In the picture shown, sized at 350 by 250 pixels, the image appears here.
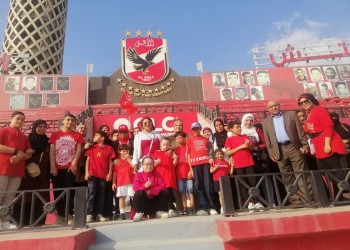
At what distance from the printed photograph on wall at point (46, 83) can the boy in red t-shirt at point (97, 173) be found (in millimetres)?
15590

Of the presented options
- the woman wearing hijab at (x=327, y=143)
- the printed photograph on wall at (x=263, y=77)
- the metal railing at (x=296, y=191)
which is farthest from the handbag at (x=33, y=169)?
the printed photograph on wall at (x=263, y=77)

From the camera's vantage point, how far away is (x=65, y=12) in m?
33.7

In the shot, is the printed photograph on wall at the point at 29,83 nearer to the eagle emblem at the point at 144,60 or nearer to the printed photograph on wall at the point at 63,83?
the printed photograph on wall at the point at 63,83

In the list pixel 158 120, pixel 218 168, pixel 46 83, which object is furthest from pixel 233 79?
pixel 218 168

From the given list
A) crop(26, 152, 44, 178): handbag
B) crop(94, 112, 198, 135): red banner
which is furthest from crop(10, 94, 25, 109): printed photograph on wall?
crop(26, 152, 44, 178): handbag

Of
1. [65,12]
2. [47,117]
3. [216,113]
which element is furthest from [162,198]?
[65,12]

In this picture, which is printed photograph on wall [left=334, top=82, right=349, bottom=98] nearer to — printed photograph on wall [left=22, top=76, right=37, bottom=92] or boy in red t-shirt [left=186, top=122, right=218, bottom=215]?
boy in red t-shirt [left=186, top=122, right=218, bottom=215]

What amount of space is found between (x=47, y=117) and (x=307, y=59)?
72.0ft

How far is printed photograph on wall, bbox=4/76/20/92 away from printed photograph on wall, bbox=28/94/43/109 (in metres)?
1.19

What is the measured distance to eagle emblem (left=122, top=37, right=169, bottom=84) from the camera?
1805 centimetres

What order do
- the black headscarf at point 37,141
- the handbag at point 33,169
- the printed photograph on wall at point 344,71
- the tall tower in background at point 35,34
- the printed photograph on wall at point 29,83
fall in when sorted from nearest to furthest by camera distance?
the handbag at point 33,169, the black headscarf at point 37,141, the printed photograph on wall at point 29,83, the printed photograph on wall at point 344,71, the tall tower in background at point 35,34

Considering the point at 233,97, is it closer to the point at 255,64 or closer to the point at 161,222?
the point at 255,64

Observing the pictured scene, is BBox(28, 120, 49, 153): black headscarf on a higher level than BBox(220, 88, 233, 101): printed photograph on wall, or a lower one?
lower

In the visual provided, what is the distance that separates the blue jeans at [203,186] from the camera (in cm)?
370
